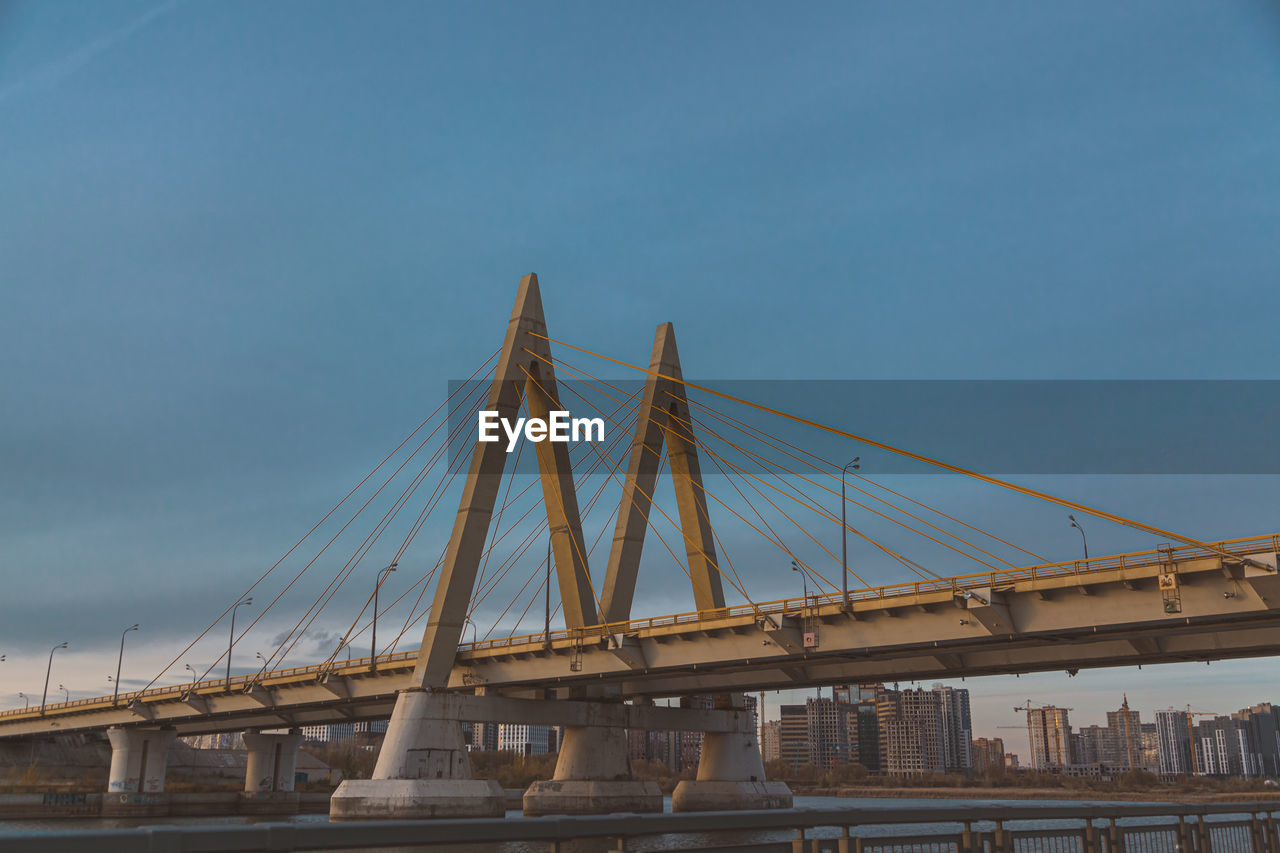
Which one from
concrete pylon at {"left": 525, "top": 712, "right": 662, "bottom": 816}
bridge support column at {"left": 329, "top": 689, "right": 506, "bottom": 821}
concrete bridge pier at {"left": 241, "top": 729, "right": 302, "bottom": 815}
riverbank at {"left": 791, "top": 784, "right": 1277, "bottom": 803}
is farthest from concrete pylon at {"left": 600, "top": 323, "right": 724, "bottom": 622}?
riverbank at {"left": 791, "top": 784, "right": 1277, "bottom": 803}

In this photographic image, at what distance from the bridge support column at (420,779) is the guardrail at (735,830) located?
143 feet

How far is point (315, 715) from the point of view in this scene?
7700 centimetres

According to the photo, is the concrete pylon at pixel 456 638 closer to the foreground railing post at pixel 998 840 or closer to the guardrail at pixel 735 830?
the guardrail at pixel 735 830

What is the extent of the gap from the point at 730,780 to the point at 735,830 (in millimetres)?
59382

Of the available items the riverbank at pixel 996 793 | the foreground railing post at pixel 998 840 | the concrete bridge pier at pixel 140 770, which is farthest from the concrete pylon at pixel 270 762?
the riverbank at pixel 996 793

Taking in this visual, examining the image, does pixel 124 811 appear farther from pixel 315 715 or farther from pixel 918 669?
pixel 918 669

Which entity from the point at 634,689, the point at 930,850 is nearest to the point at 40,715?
the point at 634,689

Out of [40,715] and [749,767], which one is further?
[40,715]

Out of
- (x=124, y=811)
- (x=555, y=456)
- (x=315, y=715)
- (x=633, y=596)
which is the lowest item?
(x=124, y=811)

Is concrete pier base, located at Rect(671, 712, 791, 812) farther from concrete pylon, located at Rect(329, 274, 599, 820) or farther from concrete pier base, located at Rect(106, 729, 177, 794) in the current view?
concrete pier base, located at Rect(106, 729, 177, 794)

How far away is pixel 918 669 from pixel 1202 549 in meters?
16.1

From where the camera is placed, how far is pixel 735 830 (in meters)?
9.25

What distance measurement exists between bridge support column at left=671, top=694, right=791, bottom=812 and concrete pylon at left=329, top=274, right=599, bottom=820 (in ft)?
46.0

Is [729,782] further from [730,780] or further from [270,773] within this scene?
[270,773]
